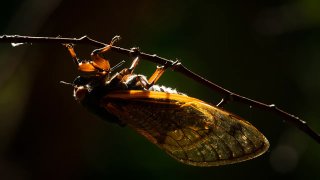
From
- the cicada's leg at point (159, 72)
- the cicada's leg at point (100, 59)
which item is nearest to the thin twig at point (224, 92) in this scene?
the cicada's leg at point (159, 72)

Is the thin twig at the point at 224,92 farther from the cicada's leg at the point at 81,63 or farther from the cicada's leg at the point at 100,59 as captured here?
the cicada's leg at the point at 81,63

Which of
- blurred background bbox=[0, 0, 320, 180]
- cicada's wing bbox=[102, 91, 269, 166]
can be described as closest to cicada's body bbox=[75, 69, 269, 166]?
cicada's wing bbox=[102, 91, 269, 166]

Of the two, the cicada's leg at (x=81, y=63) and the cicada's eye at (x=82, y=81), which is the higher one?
the cicada's leg at (x=81, y=63)

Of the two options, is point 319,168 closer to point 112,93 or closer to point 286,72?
point 286,72

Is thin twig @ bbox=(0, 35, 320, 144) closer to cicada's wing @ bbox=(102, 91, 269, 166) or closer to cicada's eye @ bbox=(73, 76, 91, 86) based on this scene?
cicada's wing @ bbox=(102, 91, 269, 166)

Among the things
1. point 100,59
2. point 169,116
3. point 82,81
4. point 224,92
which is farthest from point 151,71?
point 224,92

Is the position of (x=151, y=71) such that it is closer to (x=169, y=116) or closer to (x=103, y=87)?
(x=103, y=87)
